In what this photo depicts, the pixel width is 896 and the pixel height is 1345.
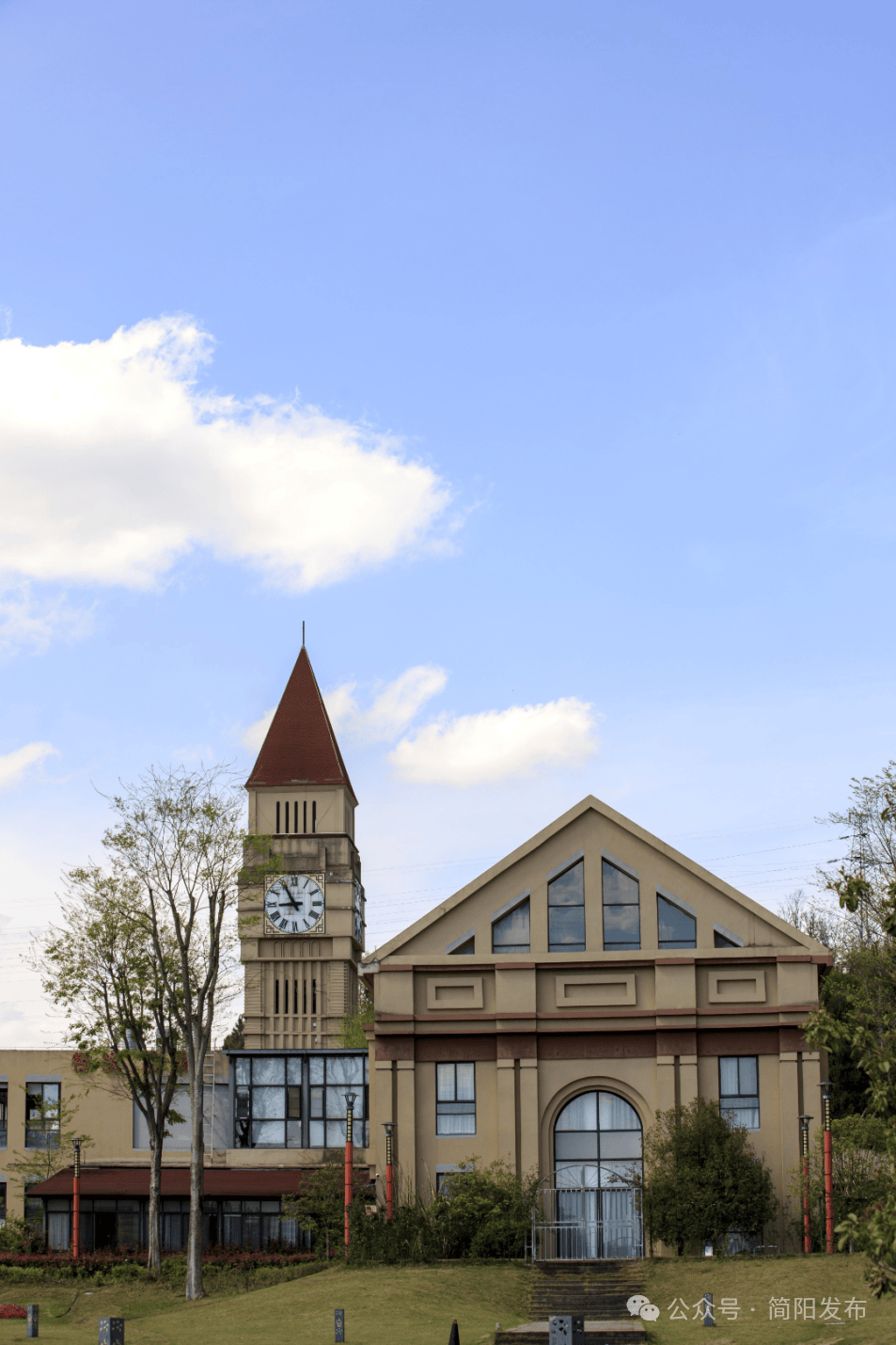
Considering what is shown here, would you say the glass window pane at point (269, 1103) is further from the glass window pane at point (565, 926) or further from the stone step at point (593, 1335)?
the stone step at point (593, 1335)

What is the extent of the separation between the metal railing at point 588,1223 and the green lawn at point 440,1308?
311cm

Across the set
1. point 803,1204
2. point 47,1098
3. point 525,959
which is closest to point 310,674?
point 47,1098

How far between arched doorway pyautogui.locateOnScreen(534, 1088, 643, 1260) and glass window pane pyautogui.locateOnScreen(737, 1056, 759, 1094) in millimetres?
3025

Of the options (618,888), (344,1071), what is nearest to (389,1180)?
(618,888)

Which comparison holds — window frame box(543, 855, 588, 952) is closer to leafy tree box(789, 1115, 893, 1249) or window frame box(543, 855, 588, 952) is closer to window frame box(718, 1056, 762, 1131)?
window frame box(718, 1056, 762, 1131)

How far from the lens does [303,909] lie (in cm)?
9025

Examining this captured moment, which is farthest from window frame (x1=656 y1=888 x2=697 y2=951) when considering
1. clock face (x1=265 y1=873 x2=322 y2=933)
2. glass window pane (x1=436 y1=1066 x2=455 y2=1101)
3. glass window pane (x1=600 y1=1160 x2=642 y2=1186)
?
clock face (x1=265 y1=873 x2=322 y2=933)

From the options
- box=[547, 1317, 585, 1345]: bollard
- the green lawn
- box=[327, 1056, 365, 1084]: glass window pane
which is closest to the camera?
box=[547, 1317, 585, 1345]: bollard

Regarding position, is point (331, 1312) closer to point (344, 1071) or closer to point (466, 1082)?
point (466, 1082)

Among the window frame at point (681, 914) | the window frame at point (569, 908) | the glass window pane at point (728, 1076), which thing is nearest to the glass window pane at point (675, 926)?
the window frame at point (681, 914)

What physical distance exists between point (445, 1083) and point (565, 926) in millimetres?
5431

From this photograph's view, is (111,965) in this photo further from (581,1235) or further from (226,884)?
(581,1235)

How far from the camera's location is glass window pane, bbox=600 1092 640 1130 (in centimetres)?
4038

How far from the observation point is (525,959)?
1612 inches
